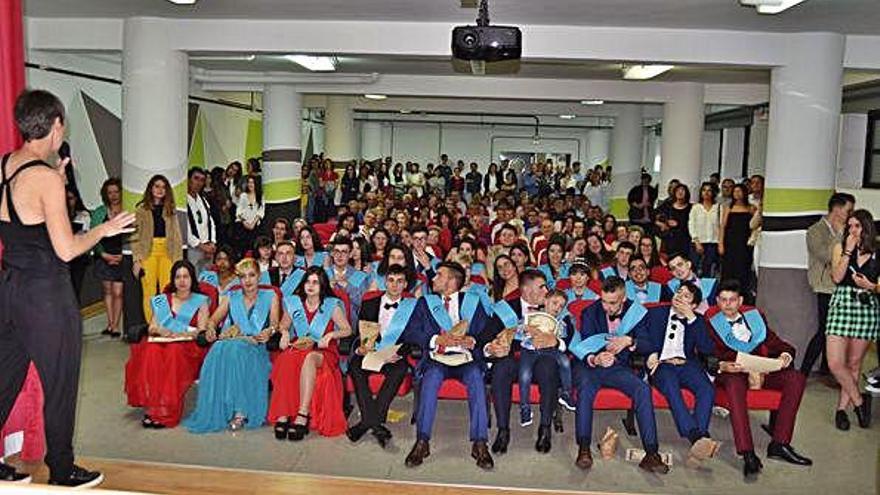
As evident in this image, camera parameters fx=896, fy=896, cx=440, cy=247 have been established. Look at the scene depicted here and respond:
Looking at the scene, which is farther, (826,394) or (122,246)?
(122,246)

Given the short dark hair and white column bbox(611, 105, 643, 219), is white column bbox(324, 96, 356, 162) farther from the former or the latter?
the short dark hair

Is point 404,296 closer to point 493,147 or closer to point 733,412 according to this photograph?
point 733,412

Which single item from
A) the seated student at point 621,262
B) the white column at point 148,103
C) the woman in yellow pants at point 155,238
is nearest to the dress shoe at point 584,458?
the seated student at point 621,262

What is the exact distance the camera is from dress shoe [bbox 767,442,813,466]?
5379 millimetres

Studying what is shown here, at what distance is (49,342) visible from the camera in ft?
10.8

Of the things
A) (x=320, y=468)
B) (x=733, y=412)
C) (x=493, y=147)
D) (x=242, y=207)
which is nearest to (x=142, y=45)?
(x=242, y=207)

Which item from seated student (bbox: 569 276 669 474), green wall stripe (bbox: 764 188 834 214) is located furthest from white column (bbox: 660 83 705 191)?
seated student (bbox: 569 276 669 474)

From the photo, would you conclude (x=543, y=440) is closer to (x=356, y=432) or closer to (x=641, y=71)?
(x=356, y=432)

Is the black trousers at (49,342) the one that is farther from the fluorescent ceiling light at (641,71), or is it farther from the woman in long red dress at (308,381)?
the fluorescent ceiling light at (641,71)

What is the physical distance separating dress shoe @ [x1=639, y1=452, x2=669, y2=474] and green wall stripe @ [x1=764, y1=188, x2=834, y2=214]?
347 cm

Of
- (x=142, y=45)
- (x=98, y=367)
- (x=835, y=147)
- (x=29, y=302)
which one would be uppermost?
(x=142, y=45)

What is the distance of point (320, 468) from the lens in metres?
5.06

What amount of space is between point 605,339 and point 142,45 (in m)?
4.90

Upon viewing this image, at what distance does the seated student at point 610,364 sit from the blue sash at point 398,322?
108 cm
